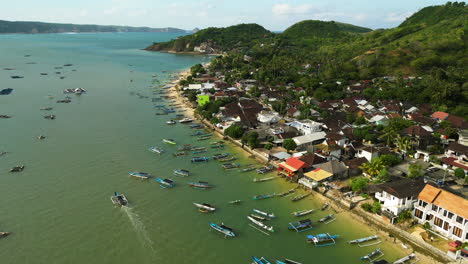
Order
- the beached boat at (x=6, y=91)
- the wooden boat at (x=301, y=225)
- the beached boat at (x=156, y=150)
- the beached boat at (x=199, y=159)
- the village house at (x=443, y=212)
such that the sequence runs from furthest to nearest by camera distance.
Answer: the beached boat at (x=6, y=91)
the beached boat at (x=156, y=150)
the beached boat at (x=199, y=159)
the wooden boat at (x=301, y=225)
the village house at (x=443, y=212)

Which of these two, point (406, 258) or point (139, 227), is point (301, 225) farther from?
point (139, 227)

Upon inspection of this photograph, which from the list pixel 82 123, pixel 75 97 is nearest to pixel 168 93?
pixel 75 97

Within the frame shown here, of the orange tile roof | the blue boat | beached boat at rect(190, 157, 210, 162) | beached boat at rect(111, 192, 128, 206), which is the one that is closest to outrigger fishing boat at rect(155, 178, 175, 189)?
the blue boat

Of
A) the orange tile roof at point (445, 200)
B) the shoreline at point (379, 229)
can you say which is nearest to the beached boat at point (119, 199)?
the shoreline at point (379, 229)

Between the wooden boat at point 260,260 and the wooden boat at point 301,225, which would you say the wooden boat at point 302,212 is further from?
the wooden boat at point 260,260

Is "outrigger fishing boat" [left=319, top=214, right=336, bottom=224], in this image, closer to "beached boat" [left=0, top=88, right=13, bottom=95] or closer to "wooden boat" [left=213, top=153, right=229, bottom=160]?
"wooden boat" [left=213, top=153, right=229, bottom=160]

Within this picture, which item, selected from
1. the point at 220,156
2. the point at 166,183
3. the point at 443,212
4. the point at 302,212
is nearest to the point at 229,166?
the point at 220,156
